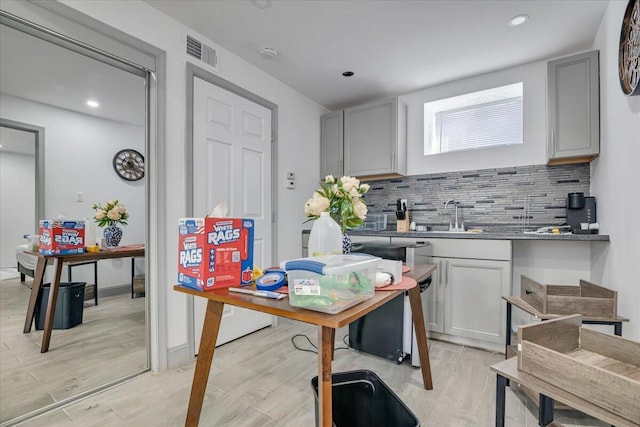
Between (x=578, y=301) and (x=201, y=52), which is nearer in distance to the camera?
(x=578, y=301)

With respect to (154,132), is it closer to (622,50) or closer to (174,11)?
(174,11)

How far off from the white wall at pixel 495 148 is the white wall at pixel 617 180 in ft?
1.45

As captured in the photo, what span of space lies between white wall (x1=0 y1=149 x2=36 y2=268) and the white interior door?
4.03 feet

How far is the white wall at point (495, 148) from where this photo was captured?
8.56 ft

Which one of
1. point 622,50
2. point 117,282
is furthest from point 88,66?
point 622,50

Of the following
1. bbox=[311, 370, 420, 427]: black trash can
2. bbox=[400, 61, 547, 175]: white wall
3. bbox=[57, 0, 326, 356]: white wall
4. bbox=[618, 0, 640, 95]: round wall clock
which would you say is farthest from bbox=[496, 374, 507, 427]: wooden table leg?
bbox=[400, 61, 547, 175]: white wall

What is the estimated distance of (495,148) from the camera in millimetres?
2811

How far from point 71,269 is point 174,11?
2.15 meters

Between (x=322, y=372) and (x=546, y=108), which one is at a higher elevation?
(x=546, y=108)

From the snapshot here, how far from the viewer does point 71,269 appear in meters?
2.40

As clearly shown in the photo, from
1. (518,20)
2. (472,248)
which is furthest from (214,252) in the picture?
(518,20)

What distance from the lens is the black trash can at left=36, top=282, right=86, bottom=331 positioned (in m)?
2.19

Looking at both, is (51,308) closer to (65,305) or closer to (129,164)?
(65,305)

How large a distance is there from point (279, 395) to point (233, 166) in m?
1.77
